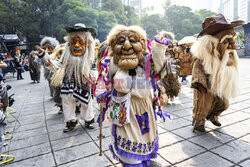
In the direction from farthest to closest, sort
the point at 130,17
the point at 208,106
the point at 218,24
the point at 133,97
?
the point at 130,17 < the point at 208,106 < the point at 218,24 < the point at 133,97

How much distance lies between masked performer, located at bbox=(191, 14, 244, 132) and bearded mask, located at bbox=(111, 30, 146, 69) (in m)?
1.30

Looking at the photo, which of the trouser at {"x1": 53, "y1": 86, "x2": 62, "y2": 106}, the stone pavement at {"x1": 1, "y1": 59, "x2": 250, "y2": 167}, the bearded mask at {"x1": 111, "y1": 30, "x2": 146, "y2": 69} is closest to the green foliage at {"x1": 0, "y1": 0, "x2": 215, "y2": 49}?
the trouser at {"x1": 53, "y1": 86, "x2": 62, "y2": 106}

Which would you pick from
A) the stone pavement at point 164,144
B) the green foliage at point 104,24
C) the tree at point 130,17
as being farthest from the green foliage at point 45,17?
the stone pavement at point 164,144

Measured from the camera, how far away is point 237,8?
105 metres

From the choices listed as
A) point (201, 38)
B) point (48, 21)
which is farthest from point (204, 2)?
point (201, 38)

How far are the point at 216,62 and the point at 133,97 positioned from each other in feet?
5.42

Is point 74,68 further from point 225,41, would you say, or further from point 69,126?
point 225,41

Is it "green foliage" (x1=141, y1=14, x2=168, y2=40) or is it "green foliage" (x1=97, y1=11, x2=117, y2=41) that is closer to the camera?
"green foliage" (x1=97, y1=11, x2=117, y2=41)

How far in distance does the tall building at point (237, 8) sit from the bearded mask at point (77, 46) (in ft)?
336

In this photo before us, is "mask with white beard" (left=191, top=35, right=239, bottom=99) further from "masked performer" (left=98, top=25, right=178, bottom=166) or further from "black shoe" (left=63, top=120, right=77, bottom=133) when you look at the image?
"black shoe" (left=63, top=120, right=77, bottom=133)

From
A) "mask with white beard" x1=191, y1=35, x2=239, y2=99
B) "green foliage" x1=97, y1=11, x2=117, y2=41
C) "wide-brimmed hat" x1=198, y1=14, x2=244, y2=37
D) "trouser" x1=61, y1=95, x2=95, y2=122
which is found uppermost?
"green foliage" x1=97, y1=11, x2=117, y2=41

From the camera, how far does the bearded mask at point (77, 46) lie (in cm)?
372

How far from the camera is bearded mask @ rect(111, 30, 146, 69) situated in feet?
7.22

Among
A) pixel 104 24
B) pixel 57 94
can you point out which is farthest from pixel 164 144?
pixel 104 24
